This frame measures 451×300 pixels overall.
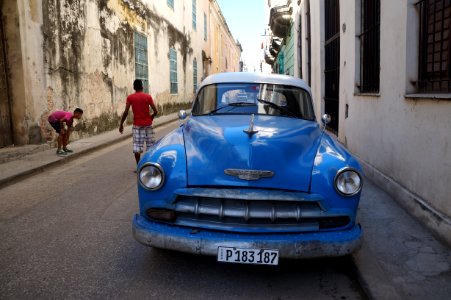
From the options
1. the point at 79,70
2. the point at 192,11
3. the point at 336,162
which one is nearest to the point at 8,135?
the point at 79,70

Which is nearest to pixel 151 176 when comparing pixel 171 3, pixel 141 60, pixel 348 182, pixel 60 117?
pixel 348 182

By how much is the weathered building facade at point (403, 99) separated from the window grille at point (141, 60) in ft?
28.8

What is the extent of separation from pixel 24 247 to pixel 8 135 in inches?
217

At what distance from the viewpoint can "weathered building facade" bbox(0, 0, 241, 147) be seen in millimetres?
8312

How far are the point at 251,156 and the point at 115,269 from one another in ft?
4.56

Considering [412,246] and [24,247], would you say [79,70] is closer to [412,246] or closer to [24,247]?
[24,247]

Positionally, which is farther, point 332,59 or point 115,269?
point 332,59

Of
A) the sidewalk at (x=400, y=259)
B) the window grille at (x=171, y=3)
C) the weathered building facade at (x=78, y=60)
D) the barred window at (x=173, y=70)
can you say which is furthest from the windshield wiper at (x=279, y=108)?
the window grille at (x=171, y=3)

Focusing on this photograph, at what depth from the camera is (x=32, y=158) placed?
7875 mm

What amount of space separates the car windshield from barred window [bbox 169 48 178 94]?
16.3 meters

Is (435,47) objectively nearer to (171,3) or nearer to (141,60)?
(141,60)

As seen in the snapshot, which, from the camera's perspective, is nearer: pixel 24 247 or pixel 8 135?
pixel 24 247

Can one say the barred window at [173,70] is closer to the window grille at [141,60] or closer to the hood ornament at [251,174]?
the window grille at [141,60]

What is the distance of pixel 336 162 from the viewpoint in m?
3.07
